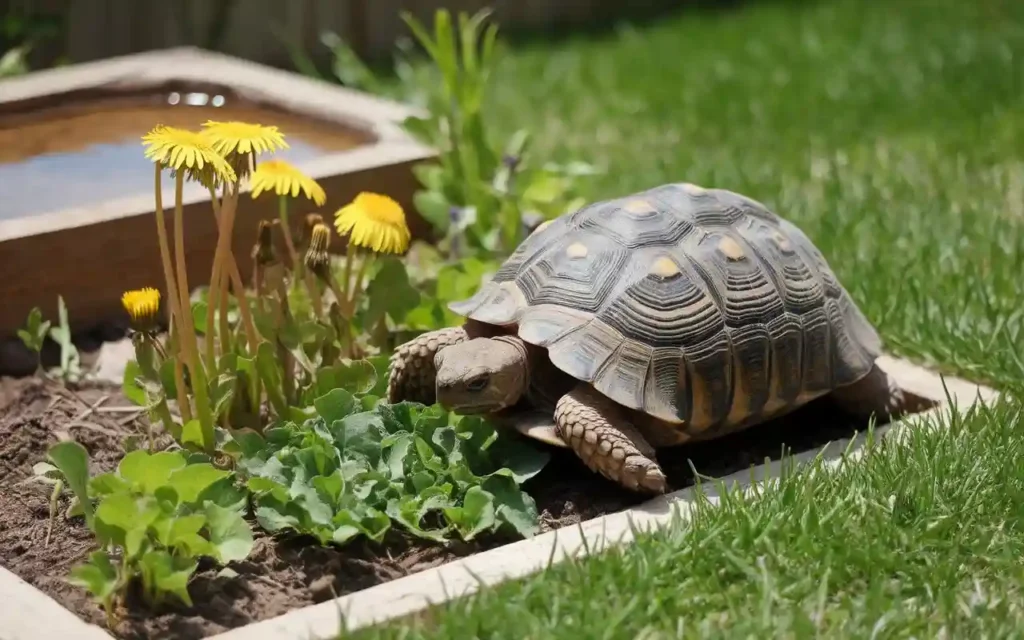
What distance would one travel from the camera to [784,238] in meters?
3.47

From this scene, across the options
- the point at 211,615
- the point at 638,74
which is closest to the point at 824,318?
the point at 211,615

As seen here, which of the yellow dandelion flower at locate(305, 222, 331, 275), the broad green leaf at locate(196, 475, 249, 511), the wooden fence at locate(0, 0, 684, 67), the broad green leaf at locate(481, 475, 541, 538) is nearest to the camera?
the broad green leaf at locate(196, 475, 249, 511)

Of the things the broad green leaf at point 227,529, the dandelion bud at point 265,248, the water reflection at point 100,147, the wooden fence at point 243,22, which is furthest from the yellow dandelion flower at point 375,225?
the wooden fence at point 243,22

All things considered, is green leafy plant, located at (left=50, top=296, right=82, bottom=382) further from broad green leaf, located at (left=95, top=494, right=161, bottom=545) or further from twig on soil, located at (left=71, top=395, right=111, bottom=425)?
broad green leaf, located at (left=95, top=494, right=161, bottom=545)

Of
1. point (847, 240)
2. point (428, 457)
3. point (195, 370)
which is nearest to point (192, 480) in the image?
point (195, 370)

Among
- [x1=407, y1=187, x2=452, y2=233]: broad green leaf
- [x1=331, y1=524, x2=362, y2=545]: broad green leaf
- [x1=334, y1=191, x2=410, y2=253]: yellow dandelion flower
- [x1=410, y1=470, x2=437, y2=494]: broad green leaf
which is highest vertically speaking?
[x1=334, y1=191, x2=410, y2=253]: yellow dandelion flower

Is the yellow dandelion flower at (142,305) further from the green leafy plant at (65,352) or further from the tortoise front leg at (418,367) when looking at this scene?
the green leafy plant at (65,352)

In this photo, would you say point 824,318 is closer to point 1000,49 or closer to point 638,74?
point 638,74

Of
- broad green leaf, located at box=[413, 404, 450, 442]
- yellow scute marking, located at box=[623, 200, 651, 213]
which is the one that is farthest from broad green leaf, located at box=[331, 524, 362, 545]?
yellow scute marking, located at box=[623, 200, 651, 213]

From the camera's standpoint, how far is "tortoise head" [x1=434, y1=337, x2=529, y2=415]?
308 centimetres

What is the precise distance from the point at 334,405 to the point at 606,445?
64 cm

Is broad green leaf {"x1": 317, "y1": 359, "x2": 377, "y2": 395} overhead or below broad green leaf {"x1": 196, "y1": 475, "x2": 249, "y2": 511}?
overhead

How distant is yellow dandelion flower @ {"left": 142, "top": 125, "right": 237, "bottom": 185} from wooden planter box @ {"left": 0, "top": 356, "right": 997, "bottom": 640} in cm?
87

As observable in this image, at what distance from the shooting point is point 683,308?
320cm
